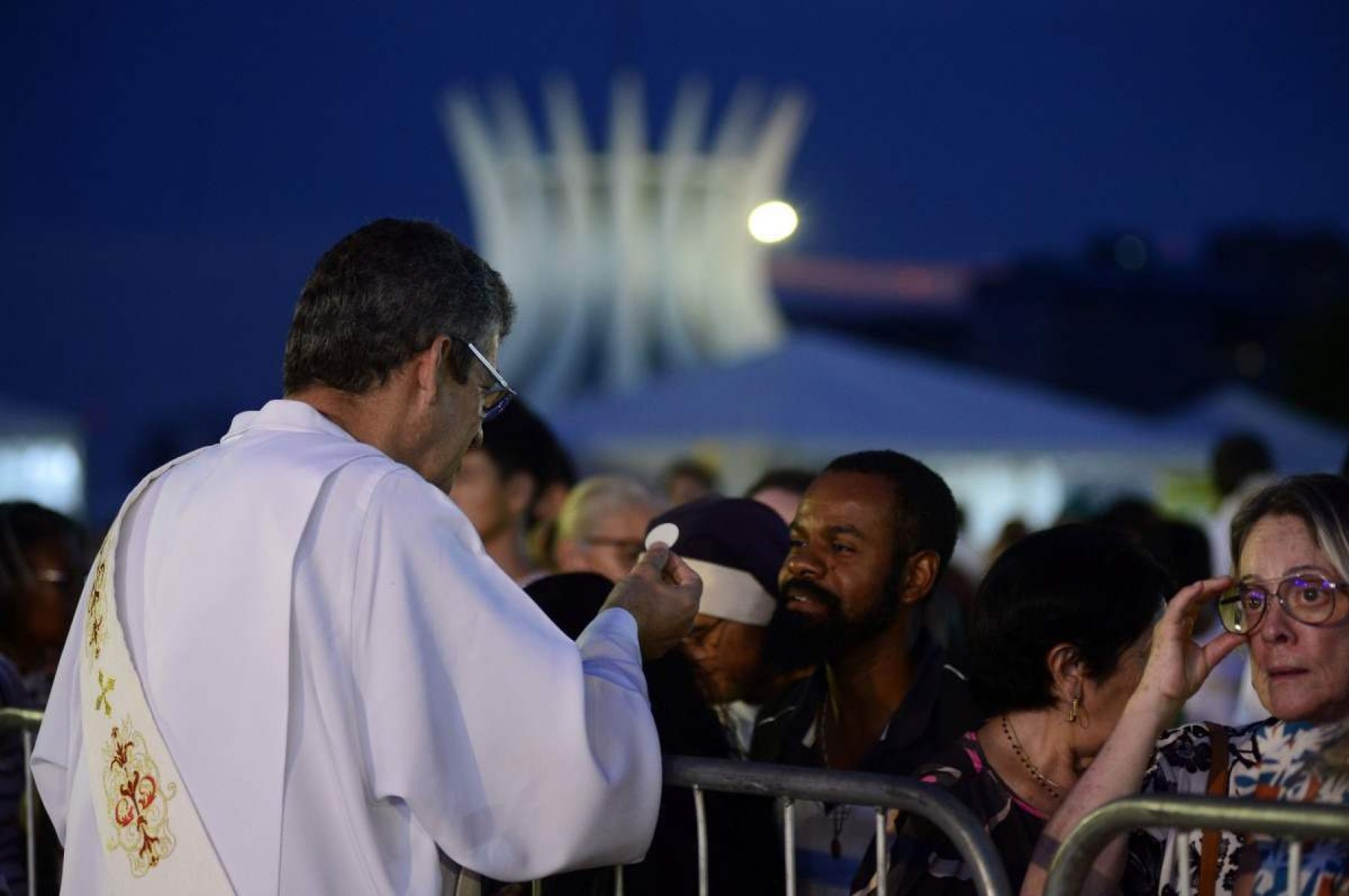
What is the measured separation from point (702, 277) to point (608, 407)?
1366 cm

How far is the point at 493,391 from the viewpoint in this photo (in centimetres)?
303

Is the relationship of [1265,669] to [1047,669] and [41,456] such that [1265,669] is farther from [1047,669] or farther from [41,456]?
[41,456]

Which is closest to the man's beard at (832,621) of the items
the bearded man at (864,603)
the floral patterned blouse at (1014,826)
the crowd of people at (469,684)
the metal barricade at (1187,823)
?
the bearded man at (864,603)

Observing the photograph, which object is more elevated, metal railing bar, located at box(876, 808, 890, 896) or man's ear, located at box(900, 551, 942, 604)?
man's ear, located at box(900, 551, 942, 604)

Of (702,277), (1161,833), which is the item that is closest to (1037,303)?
(702,277)

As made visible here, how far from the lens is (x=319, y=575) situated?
2.68 m

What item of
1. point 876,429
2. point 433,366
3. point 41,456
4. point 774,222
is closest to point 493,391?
point 433,366

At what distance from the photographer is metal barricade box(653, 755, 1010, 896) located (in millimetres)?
2623

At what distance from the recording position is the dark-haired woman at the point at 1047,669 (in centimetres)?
305

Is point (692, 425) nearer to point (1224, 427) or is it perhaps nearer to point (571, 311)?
point (1224, 427)

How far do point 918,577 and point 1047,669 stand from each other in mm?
823

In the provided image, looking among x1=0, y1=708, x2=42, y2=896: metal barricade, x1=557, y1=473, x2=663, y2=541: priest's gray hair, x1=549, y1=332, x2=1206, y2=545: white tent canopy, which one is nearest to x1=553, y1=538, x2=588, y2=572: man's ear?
x1=557, y1=473, x2=663, y2=541: priest's gray hair

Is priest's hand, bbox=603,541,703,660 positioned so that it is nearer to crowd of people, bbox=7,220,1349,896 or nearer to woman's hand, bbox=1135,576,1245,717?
crowd of people, bbox=7,220,1349,896

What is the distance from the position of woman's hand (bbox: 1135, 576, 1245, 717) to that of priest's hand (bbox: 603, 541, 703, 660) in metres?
0.78
